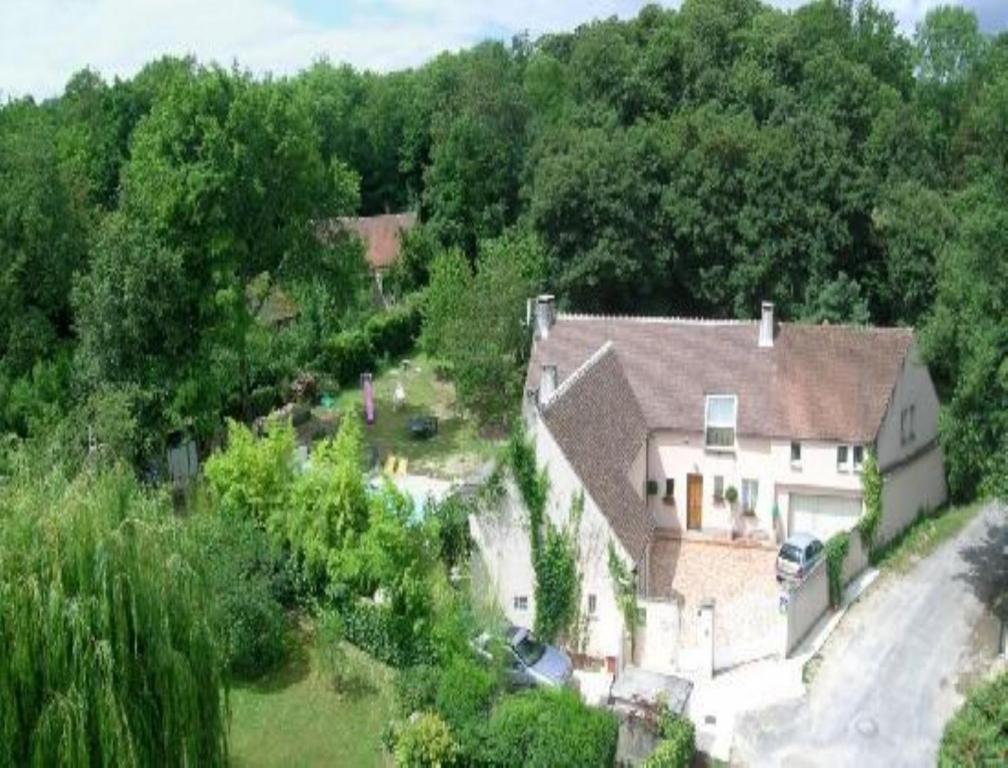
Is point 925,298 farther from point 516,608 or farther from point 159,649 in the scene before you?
point 159,649

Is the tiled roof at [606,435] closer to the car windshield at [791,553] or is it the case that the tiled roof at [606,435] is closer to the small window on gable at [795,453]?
the car windshield at [791,553]

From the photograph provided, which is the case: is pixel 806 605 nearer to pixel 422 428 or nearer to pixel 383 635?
pixel 383 635

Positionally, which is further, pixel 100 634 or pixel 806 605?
pixel 806 605

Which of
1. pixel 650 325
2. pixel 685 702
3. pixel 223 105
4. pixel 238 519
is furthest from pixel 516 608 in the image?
pixel 223 105

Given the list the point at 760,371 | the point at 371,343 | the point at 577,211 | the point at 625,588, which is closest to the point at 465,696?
the point at 625,588

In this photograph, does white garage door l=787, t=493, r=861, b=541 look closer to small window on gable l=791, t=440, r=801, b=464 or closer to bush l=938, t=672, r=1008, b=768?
small window on gable l=791, t=440, r=801, b=464

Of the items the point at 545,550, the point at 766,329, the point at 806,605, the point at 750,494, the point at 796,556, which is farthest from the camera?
the point at 766,329

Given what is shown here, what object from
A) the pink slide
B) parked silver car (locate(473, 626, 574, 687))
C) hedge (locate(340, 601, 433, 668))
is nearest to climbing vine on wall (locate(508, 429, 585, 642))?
parked silver car (locate(473, 626, 574, 687))

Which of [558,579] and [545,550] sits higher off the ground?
[545,550]
